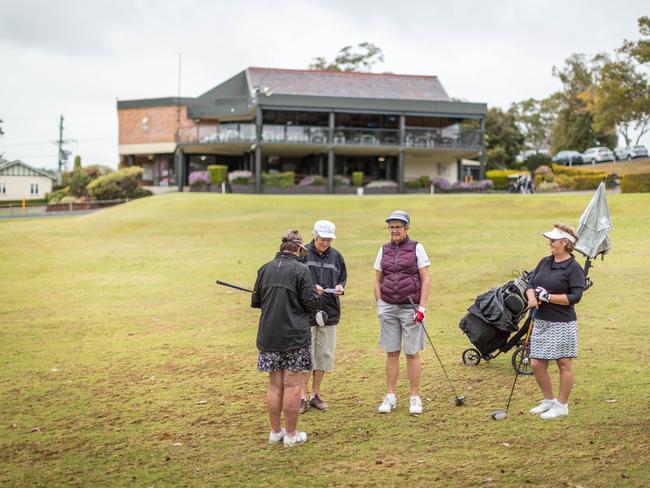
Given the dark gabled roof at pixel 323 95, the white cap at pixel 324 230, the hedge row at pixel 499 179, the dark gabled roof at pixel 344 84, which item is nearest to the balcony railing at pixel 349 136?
the dark gabled roof at pixel 323 95

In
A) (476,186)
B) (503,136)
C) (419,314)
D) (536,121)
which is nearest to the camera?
(419,314)

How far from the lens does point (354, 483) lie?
19.3 ft

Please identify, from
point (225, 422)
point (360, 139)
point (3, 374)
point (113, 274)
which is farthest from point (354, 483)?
point (360, 139)

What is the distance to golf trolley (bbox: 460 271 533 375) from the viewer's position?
880 cm

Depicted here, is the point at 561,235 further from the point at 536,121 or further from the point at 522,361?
the point at 536,121

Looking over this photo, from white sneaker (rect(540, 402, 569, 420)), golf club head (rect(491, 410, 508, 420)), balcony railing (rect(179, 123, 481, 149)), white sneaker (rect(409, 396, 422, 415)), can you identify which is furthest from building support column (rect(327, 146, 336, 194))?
white sneaker (rect(540, 402, 569, 420))

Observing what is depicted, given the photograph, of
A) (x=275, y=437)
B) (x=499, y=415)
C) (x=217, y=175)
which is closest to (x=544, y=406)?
(x=499, y=415)

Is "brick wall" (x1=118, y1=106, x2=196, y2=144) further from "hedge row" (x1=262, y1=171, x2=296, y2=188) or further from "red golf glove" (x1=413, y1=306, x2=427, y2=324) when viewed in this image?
"red golf glove" (x1=413, y1=306, x2=427, y2=324)

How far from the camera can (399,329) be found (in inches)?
304

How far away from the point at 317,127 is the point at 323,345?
36.2 metres

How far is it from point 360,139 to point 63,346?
34006 mm

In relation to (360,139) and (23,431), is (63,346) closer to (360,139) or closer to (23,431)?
(23,431)

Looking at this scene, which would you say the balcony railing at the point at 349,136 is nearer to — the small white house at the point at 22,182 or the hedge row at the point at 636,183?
the hedge row at the point at 636,183

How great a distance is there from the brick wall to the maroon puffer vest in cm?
4829
